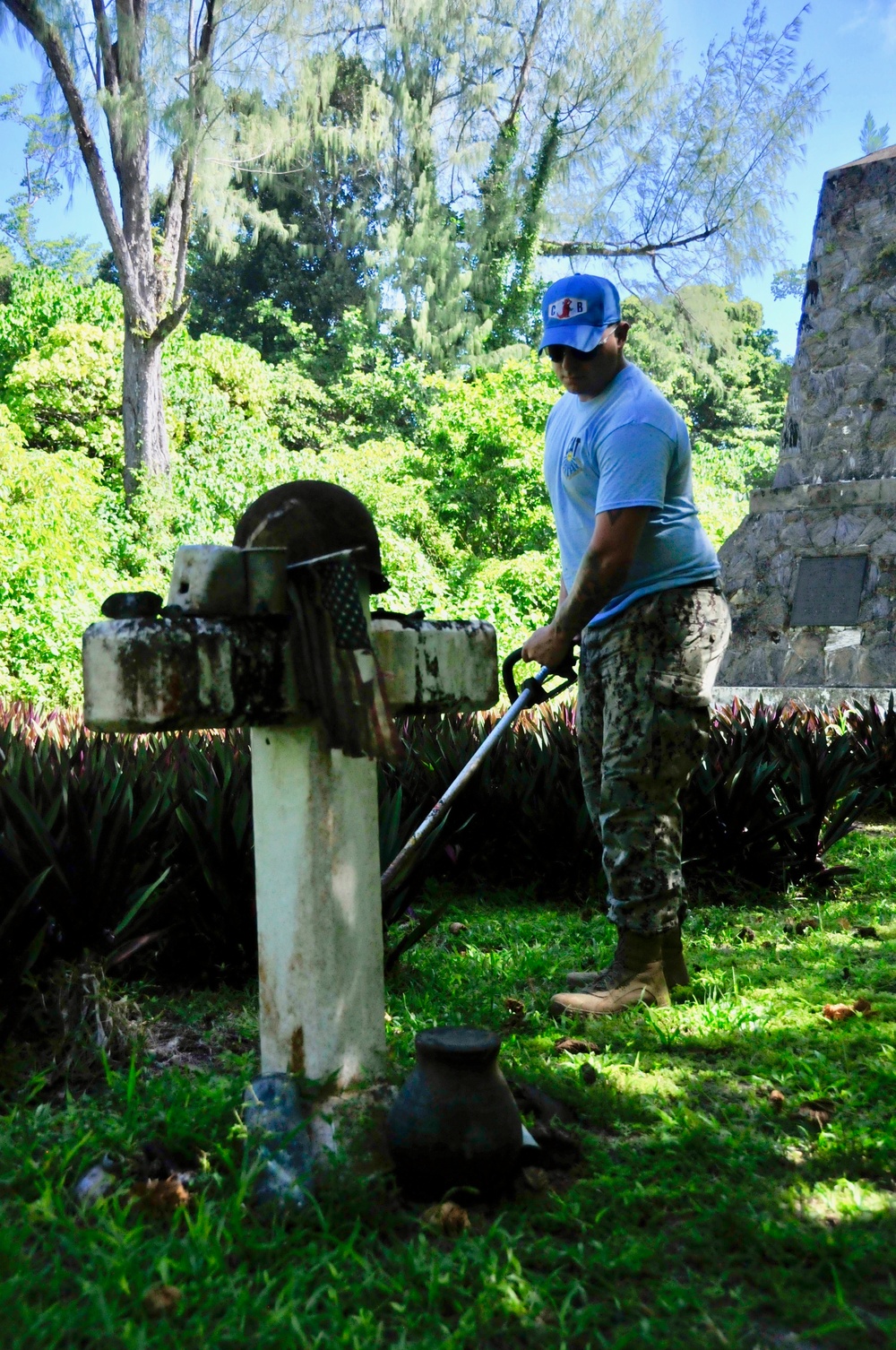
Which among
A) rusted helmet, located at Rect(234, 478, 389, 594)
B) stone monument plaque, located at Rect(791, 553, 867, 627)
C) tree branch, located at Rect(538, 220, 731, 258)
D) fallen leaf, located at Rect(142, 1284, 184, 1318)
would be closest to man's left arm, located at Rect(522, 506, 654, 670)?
rusted helmet, located at Rect(234, 478, 389, 594)

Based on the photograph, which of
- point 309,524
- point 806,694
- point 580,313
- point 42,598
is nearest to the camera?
point 309,524

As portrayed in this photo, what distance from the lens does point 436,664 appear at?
251 centimetres

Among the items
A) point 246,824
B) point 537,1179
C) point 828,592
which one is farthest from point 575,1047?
point 828,592

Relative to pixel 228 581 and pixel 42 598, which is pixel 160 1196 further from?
pixel 42 598

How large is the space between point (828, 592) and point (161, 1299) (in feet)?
30.4

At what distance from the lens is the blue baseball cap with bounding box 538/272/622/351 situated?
10.6ft

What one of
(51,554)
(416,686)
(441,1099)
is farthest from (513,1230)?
(51,554)

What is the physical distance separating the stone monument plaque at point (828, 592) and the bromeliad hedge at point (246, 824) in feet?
9.25

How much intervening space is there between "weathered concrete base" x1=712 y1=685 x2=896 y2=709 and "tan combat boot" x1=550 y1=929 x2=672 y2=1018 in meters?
6.11

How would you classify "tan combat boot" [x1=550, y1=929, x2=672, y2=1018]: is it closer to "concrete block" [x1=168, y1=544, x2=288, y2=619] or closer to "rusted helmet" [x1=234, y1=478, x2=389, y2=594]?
"rusted helmet" [x1=234, y1=478, x2=389, y2=594]

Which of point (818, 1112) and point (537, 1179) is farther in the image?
point (818, 1112)

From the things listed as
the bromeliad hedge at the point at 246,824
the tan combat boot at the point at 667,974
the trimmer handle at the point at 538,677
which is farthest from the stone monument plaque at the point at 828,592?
the trimmer handle at the point at 538,677

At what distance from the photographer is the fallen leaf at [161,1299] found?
1756mm

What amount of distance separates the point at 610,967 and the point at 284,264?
95.2 feet
